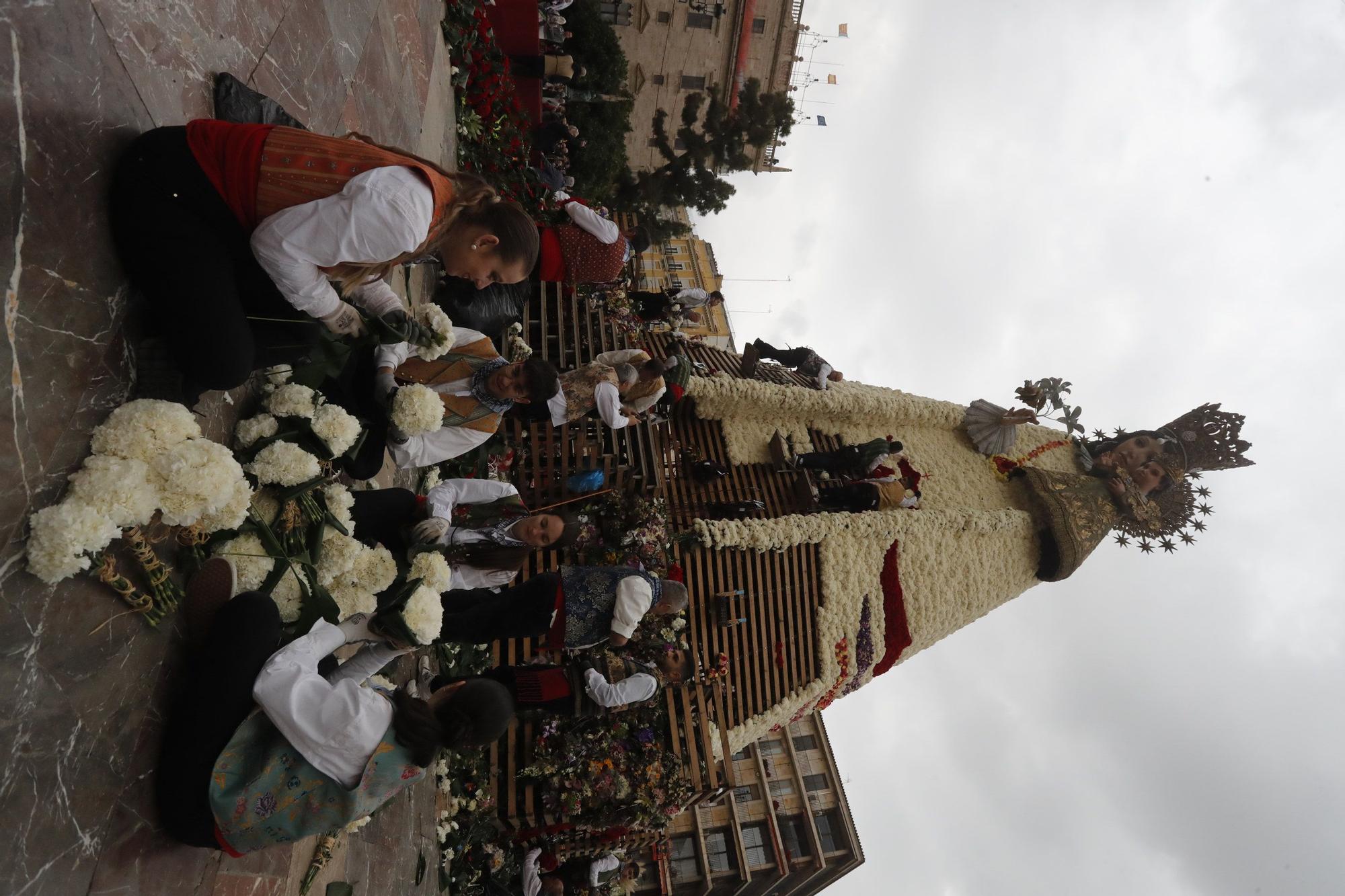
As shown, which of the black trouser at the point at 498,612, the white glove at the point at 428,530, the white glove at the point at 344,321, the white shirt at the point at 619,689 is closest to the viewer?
the white glove at the point at 344,321

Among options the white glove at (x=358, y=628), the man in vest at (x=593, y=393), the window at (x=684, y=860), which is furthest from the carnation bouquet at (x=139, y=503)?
the window at (x=684, y=860)

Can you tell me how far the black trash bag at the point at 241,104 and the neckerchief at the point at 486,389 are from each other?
1.35m

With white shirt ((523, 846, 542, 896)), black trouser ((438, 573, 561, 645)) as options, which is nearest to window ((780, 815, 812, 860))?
white shirt ((523, 846, 542, 896))

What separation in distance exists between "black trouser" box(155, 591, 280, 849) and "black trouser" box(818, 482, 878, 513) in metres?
5.53

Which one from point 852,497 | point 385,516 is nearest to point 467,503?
point 385,516

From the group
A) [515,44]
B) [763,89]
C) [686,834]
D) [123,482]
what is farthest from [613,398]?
[686,834]

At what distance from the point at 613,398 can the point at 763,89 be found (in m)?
17.9

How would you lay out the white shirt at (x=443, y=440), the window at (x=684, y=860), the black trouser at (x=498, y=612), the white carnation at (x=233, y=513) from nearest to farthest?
the white carnation at (x=233, y=513)
the white shirt at (x=443, y=440)
the black trouser at (x=498, y=612)
the window at (x=684, y=860)

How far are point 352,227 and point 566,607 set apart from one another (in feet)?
10.3

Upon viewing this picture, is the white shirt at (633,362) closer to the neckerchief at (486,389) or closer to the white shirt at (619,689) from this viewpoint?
the neckerchief at (486,389)

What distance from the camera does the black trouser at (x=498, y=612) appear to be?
392 centimetres

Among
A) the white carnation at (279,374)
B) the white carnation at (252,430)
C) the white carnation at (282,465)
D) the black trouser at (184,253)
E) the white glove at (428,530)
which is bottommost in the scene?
the white glove at (428,530)

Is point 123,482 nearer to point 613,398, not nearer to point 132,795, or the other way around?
point 132,795

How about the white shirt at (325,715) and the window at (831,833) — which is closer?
the white shirt at (325,715)
